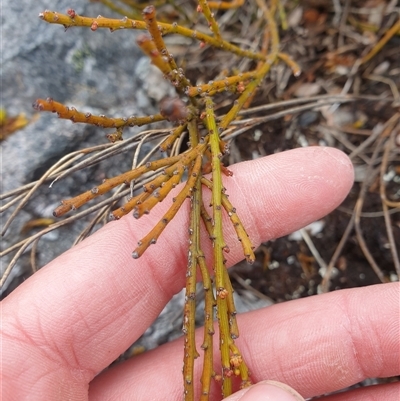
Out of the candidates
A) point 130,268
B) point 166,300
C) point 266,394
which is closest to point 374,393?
point 266,394

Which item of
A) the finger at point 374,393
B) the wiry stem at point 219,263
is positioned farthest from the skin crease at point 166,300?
the wiry stem at point 219,263

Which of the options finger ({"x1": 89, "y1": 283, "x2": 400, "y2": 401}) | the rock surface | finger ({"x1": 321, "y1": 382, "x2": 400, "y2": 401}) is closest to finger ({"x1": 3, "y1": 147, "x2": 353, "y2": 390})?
finger ({"x1": 89, "y1": 283, "x2": 400, "y2": 401})

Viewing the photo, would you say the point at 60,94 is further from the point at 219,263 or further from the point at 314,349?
the point at 314,349

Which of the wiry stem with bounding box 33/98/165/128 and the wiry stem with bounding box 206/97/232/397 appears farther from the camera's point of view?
the wiry stem with bounding box 206/97/232/397

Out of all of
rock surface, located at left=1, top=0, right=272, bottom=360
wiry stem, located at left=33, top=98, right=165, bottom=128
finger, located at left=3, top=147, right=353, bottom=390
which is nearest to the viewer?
wiry stem, located at left=33, top=98, right=165, bottom=128

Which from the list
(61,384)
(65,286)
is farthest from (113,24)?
(61,384)

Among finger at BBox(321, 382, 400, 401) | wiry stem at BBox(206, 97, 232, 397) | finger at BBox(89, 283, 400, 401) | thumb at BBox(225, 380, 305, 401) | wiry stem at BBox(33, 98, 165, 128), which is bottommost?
finger at BBox(321, 382, 400, 401)

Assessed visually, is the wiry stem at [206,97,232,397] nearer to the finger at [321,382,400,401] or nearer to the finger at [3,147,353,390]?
the finger at [3,147,353,390]

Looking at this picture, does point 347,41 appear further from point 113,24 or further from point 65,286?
point 65,286

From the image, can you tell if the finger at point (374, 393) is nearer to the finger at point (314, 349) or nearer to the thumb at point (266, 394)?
the finger at point (314, 349)
